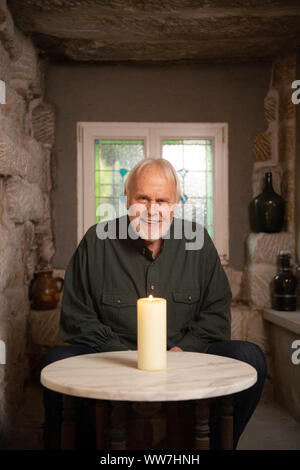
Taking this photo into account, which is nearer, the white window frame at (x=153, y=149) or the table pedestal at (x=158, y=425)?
the table pedestal at (x=158, y=425)

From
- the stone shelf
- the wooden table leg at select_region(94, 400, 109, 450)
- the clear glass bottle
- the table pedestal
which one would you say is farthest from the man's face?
the clear glass bottle

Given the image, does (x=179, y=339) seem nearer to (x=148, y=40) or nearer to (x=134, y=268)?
(x=134, y=268)

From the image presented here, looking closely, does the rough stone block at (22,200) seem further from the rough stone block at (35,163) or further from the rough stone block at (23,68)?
the rough stone block at (23,68)

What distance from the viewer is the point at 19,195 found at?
2660 millimetres

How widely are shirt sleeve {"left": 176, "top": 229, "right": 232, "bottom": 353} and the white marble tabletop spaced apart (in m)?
0.38

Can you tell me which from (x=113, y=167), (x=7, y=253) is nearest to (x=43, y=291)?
(x=7, y=253)

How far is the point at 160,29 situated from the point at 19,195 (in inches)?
47.8

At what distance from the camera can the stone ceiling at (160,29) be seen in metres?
2.56

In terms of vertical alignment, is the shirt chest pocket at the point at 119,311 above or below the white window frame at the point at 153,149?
below

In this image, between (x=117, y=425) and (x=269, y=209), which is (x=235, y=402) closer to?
(x=117, y=425)
